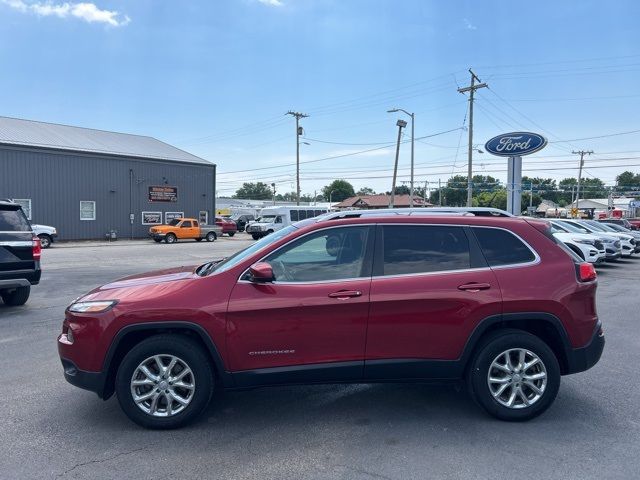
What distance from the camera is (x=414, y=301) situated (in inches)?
156

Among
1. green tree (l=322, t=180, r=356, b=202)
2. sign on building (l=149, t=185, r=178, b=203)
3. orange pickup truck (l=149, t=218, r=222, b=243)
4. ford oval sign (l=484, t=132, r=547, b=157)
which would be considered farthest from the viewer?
green tree (l=322, t=180, r=356, b=202)

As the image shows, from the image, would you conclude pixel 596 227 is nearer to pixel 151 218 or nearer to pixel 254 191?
pixel 151 218

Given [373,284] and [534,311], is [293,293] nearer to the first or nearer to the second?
[373,284]

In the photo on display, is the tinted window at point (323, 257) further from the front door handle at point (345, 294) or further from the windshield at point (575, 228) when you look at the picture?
the windshield at point (575, 228)

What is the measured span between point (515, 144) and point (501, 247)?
15055 mm

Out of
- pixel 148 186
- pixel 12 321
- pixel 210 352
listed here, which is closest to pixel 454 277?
pixel 210 352

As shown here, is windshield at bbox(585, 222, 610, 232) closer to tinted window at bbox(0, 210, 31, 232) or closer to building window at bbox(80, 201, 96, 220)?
tinted window at bbox(0, 210, 31, 232)

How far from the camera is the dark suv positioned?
7910 mm

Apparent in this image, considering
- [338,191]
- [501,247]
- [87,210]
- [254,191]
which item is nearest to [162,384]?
[501,247]

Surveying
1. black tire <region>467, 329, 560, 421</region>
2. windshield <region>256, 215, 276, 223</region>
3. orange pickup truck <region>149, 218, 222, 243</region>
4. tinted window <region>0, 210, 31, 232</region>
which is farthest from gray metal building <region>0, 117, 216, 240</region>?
black tire <region>467, 329, 560, 421</region>

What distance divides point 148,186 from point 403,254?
38.3 m

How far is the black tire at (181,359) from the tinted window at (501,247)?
8.21ft

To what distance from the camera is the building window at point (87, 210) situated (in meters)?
35.6

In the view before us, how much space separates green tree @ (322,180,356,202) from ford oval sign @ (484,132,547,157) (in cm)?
12813
